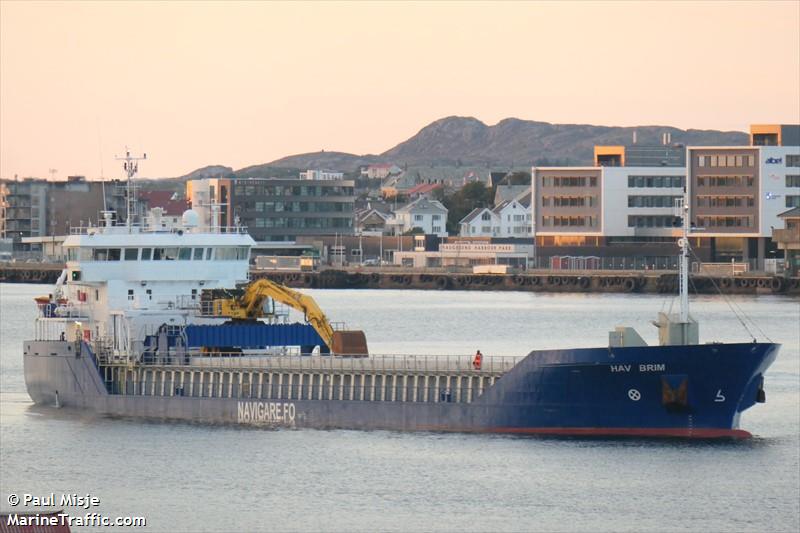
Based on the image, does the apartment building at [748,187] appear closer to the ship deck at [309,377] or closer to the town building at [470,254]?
the town building at [470,254]

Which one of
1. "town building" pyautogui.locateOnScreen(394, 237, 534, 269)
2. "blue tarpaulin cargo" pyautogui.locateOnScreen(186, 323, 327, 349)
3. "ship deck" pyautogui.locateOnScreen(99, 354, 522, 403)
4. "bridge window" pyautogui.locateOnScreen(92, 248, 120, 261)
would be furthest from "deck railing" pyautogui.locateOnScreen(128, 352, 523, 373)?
"town building" pyautogui.locateOnScreen(394, 237, 534, 269)

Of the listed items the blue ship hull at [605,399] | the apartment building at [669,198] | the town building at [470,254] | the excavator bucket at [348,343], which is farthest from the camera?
the town building at [470,254]

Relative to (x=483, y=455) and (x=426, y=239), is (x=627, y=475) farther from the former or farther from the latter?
(x=426, y=239)

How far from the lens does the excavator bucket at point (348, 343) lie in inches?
1978

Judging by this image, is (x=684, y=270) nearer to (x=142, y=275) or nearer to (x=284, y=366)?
(x=284, y=366)

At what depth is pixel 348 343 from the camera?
50281 mm

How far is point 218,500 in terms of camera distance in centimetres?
3844

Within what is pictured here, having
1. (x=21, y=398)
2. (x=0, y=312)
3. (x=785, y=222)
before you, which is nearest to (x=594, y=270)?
(x=785, y=222)

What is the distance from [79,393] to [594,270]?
9864cm

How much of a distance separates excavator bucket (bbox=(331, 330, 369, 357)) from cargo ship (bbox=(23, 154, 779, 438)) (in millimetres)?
42

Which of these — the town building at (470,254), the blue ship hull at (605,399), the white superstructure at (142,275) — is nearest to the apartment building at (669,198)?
the town building at (470,254)

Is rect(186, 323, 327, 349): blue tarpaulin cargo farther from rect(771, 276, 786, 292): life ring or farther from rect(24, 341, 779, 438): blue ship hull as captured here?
rect(771, 276, 786, 292): life ring

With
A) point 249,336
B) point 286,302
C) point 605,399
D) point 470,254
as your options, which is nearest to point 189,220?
point 286,302

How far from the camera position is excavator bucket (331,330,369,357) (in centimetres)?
5025
